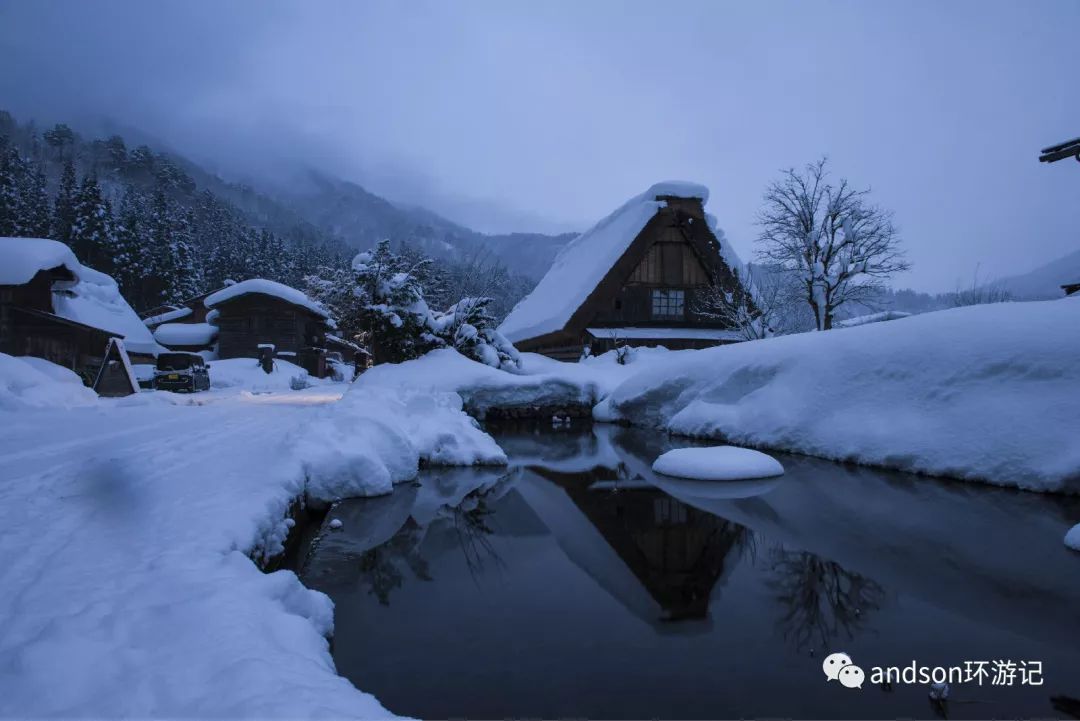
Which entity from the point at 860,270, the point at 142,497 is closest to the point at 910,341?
the point at 142,497

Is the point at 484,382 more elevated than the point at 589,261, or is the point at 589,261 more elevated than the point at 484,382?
the point at 589,261

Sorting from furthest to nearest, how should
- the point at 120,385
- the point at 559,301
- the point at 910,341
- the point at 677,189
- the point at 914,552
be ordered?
A: 1. the point at 559,301
2. the point at 677,189
3. the point at 120,385
4. the point at 910,341
5. the point at 914,552

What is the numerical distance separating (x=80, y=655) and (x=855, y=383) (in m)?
9.99

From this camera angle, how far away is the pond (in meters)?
2.58

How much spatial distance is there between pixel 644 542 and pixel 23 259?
31.9m

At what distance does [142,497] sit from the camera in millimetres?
4555

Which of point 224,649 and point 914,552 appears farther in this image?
point 914,552

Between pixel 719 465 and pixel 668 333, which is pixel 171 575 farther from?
pixel 668 333

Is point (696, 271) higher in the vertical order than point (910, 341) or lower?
higher

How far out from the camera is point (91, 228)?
43594mm

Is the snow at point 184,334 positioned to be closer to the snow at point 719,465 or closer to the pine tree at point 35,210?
the pine tree at point 35,210

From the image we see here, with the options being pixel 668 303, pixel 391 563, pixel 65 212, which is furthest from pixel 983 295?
pixel 65 212

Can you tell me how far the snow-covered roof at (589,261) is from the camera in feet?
82.2

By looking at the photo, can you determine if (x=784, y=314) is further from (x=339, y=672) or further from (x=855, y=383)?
(x=339, y=672)
